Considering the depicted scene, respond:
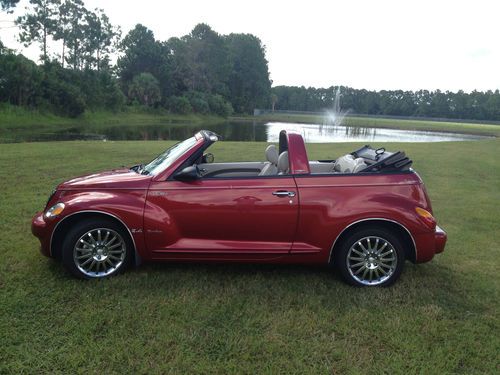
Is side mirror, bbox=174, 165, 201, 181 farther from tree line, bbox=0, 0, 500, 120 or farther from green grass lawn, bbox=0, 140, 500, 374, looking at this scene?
tree line, bbox=0, 0, 500, 120

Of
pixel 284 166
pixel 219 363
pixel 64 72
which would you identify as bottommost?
pixel 219 363

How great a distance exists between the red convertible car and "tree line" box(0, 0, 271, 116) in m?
39.1

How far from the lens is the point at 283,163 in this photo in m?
4.47

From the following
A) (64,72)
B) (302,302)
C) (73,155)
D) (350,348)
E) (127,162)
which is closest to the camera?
(350,348)

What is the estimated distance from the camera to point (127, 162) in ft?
40.7

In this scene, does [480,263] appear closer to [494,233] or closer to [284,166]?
[494,233]

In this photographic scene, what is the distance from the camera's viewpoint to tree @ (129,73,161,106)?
64625mm

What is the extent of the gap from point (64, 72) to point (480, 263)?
169 ft

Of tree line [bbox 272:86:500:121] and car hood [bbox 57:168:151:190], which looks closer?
car hood [bbox 57:168:151:190]

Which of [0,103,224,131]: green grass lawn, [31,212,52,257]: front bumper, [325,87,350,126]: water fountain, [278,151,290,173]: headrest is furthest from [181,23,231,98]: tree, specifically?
[31,212,52,257]: front bumper

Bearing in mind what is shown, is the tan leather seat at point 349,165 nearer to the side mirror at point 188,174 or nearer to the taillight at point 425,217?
the taillight at point 425,217

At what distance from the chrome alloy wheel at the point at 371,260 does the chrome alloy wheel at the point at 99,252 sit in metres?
2.41

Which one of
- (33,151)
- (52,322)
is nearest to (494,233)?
(52,322)

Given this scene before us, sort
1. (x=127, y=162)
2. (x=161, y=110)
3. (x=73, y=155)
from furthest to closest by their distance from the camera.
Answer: (x=161, y=110) < (x=73, y=155) < (x=127, y=162)
